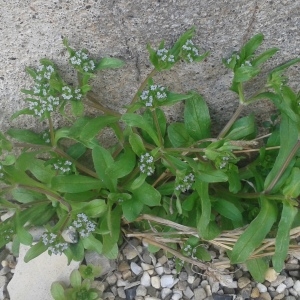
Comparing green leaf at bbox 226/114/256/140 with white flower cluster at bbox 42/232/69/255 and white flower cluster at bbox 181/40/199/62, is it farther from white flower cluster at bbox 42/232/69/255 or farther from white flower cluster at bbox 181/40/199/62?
white flower cluster at bbox 42/232/69/255

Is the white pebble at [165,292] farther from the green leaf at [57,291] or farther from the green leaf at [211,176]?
the green leaf at [211,176]

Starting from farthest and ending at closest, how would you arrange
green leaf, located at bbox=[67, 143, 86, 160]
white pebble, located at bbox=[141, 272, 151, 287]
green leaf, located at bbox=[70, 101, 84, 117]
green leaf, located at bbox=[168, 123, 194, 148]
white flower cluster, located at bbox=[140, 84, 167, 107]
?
white pebble, located at bbox=[141, 272, 151, 287] < green leaf, located at bbox=[67, 143, 86, 160] < green leaf, located at bbox=[168, 123, 194, 148] < green leaf, located at bbox=[70, 101, 84, 117] < white flower cluster, located at bbox=[140, 84, 167, 107]

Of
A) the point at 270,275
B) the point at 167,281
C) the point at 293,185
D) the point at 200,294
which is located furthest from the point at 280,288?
the point at 293,185

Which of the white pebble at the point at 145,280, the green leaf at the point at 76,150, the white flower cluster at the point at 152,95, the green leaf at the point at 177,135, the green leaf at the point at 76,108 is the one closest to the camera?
the white flower cluster at the point at 152,95

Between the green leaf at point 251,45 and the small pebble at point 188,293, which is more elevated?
the green leaf at point 251,45

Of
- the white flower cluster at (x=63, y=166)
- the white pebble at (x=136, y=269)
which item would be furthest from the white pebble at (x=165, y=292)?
the white flower cluster at (x=63, y=166)

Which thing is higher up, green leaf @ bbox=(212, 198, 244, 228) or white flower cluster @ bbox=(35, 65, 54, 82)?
white flower cluster @ bbox=(35, 65, 54, 82)

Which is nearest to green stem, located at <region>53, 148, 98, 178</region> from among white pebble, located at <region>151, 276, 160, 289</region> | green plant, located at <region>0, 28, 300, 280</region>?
green plant, located at <region>0, 28, 300, 280</region>
